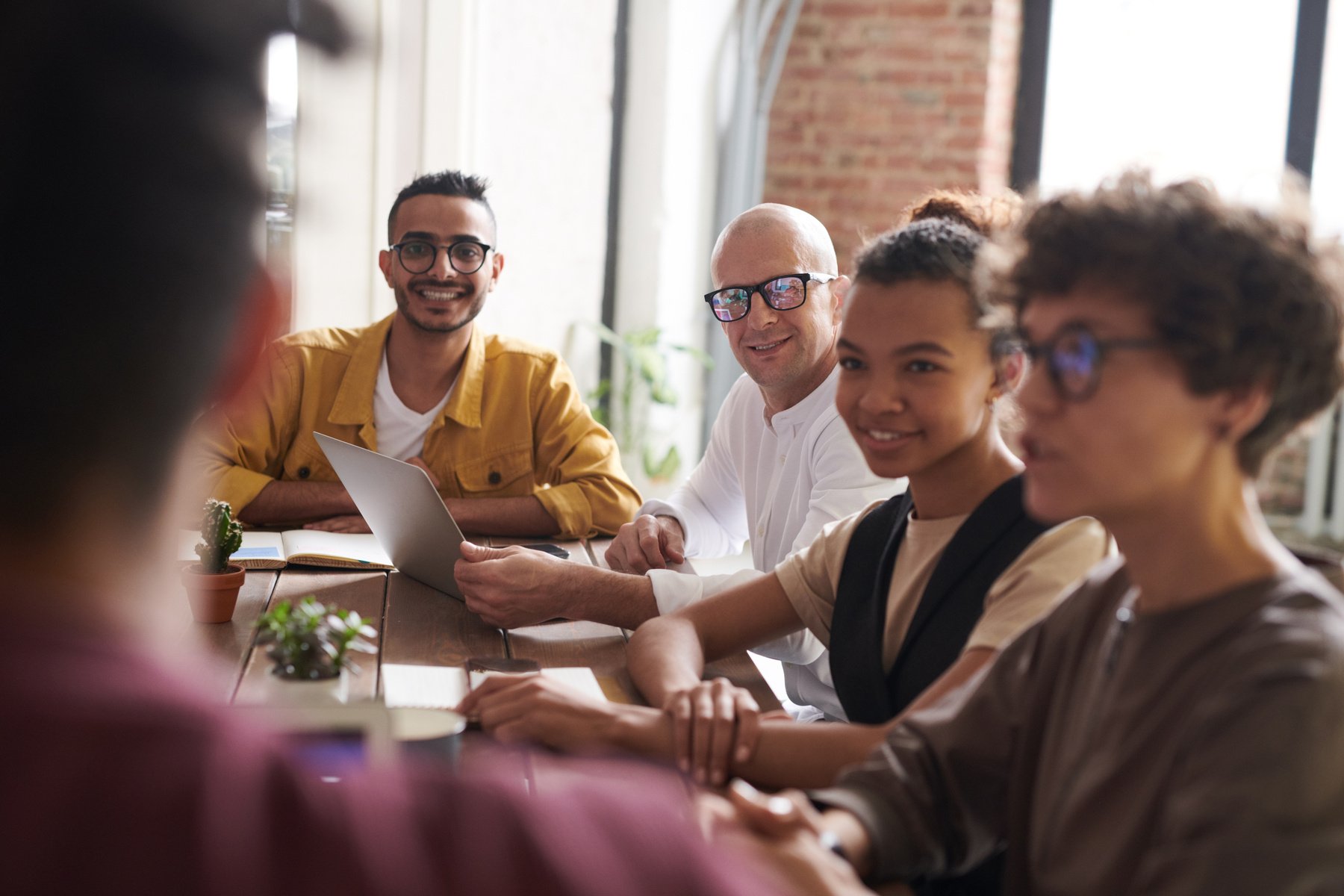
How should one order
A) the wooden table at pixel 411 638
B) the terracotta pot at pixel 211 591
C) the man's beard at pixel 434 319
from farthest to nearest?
1. the man's beard at pixel 434 319
2. the terracotta pot at pixel 211 591
3. the wooden table at pixel 411 638

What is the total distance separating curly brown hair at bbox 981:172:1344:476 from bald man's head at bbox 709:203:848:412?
150cm

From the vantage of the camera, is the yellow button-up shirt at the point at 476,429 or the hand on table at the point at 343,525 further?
the yellow button-up shirt at the point at 476,429

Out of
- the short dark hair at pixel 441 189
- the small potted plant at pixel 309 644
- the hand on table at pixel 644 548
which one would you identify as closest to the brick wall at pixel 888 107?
the short dark hair at pixel 441 189

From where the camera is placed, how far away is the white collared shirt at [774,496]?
2086 millimetres

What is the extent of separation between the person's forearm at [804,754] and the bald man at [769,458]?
1.93ft

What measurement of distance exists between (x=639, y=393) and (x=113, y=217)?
4777 millimetres

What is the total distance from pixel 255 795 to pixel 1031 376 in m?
0.84

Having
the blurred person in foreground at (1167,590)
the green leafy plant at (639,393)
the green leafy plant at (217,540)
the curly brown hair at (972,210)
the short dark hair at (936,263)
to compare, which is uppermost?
the curly brown hair at (972,210)

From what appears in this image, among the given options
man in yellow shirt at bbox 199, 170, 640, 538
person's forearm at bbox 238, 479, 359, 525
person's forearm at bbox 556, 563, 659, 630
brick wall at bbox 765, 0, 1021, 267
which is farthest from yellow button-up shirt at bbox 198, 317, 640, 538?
brick wall at bbox 765, 0, 1021, 267

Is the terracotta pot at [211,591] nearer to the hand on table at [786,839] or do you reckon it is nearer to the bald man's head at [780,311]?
the hand on table at [786,839]

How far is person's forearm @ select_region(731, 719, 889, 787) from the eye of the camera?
1.41m

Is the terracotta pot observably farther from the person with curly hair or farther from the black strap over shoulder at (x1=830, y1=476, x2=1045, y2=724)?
the black strap over shoulder at (x1=830, y1=476, x2=1045, y2=724)

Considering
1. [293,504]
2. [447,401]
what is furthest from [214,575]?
[447,401]

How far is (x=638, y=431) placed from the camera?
5289 millimetres
